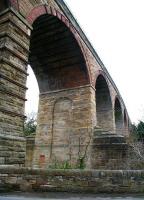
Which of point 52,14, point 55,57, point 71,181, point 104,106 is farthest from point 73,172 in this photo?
point 104,106

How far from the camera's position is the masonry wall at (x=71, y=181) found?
236 inches

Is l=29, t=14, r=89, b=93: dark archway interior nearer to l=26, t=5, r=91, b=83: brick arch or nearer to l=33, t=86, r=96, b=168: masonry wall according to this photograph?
l=26, t=5, r=91, b=83: brick arch

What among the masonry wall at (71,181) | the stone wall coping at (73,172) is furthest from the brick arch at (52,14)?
the masonry wall at (71,181)

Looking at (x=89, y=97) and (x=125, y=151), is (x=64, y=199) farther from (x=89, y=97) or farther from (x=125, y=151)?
(x=89, y=97)

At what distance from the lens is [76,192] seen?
6031 millimetres

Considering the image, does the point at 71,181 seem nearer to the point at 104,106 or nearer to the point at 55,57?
the point at 55,57

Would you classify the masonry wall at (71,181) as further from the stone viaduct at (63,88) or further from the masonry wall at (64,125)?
the masonry wall at (64,125)

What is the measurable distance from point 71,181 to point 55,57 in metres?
8.64

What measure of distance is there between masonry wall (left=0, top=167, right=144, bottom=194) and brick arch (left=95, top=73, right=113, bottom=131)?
12623 millimetres

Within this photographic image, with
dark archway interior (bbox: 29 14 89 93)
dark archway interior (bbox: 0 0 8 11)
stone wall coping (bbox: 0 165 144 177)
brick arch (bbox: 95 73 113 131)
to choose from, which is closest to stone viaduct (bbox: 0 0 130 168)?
dark archway interior (bbox: 29 14 89 93)

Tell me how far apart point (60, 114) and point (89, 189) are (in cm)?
863

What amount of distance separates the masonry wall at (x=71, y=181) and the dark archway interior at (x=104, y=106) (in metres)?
12.7

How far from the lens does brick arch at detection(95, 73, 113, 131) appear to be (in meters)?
18.8

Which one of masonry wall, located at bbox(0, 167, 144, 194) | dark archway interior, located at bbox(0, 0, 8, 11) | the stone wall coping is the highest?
dark archway interior, located at bbox(0, 0, 8, 11)
